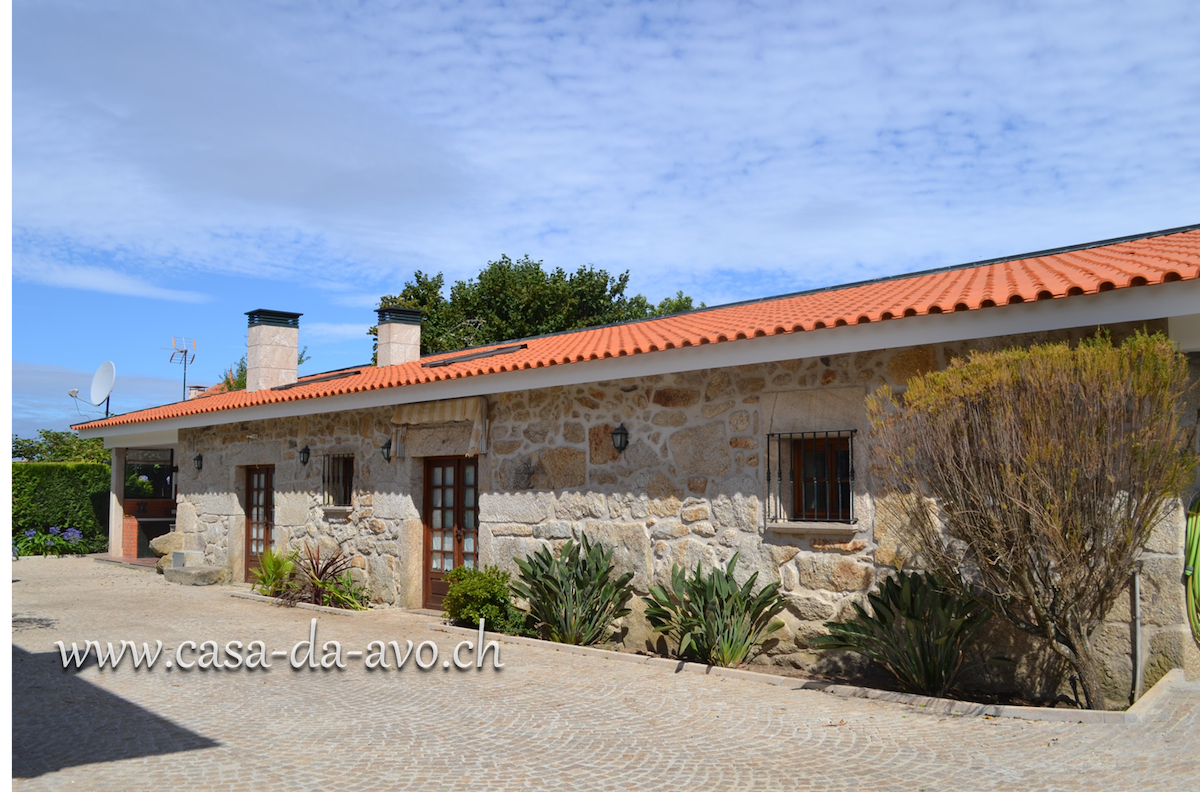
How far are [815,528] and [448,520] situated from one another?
538cm

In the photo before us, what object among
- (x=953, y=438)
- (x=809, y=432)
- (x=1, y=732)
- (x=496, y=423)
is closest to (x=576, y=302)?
(x=496, y=423)

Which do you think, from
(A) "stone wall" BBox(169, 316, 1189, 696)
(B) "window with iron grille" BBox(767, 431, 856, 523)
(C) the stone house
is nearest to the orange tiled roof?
(C) the stone house

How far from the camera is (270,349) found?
17.4m

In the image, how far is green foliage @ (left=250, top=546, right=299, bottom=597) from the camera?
498 inches

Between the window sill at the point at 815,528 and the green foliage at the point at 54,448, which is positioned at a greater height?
the green foliage at the point at 54,448

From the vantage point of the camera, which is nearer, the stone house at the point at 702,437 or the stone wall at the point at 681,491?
the stone house at the point at 702,437

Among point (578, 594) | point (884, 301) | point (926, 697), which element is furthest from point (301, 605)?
point (926, 697)

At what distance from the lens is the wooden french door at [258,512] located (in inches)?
596

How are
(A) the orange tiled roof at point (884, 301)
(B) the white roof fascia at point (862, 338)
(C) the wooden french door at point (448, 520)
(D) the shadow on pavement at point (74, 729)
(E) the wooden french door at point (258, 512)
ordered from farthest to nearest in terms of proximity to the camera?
(E) the wooden french door at point (258, 512) < (C) the wooden french door at point (448, 520) < (A) the orange tiled roof at point (884, 301) < (B) the white roof fascia at point (862, 338) < (D) the shadow on pavement at point (74, 729)

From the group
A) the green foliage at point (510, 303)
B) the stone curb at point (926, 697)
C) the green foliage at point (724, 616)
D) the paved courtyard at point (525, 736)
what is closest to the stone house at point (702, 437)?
the green foliage at point (724, 616)

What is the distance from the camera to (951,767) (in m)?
4.89

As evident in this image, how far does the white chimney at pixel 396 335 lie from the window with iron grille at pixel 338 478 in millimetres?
2781

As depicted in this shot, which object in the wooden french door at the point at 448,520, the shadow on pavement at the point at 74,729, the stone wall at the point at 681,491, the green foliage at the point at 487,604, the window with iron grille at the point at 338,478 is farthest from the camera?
the window with iron grille at the point at 338,478

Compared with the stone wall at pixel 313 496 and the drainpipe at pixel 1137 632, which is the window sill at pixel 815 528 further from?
the stone wall at pixel 313 496
